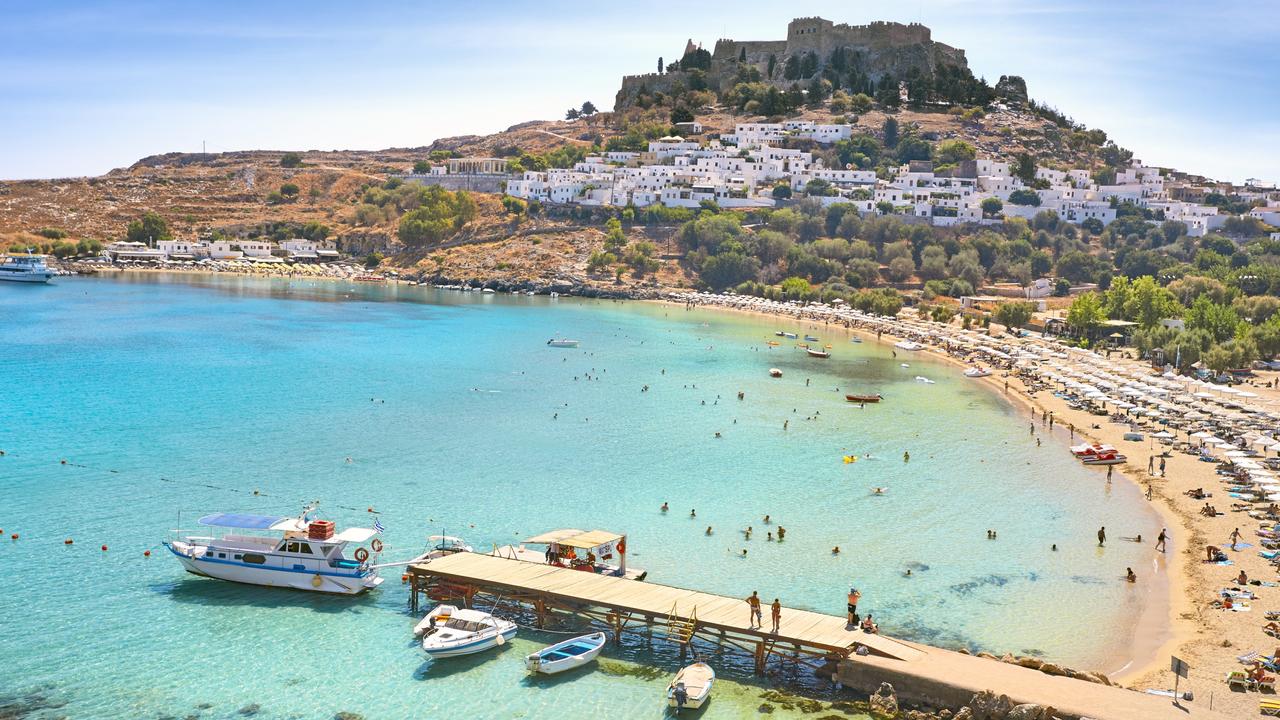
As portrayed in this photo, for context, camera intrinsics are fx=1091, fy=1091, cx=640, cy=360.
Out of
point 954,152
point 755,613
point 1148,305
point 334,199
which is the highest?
point 954,152

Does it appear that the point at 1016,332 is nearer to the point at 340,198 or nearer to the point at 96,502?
the point at 96,502

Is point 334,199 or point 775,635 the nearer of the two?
point 775,635

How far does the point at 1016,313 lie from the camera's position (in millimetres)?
75438

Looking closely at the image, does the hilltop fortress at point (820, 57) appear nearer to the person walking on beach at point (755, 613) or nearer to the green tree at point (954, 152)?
the green tree at point (954, 152)

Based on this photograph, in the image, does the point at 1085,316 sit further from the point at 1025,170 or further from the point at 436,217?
the point at 436,217

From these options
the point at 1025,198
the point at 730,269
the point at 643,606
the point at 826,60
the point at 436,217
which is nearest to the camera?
the point at 643,606

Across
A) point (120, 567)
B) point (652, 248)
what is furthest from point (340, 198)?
point (120, 567)

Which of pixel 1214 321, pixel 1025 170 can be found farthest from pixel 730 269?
pixel 1214 321

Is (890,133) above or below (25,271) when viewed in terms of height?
above

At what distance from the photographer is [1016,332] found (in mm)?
73625

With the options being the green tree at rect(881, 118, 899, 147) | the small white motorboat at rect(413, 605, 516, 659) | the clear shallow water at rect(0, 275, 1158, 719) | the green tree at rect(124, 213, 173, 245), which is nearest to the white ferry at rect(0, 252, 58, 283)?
the green tree at rect(124, 213, 173, 245)

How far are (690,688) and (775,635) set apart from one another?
7.23 ft

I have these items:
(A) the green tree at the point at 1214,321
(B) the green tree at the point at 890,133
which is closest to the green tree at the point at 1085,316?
(A) the green tree at the point at 1214,321

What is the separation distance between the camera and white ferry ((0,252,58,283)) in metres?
99.6
